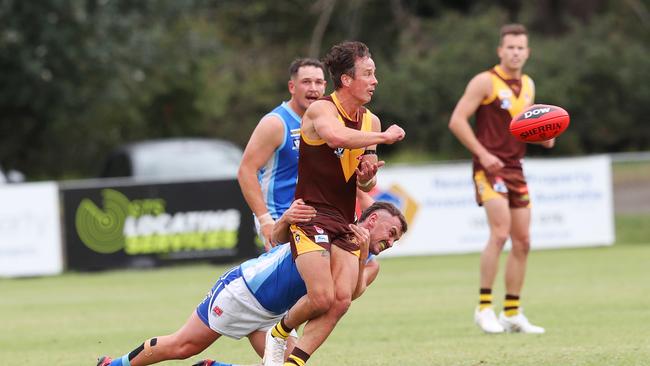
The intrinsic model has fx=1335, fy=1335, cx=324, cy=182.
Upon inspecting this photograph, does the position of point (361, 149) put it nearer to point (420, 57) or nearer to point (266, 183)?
point (266, 183)

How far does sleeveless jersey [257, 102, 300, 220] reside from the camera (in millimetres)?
9000

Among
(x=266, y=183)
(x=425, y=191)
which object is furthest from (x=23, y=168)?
(x=266, y=183)

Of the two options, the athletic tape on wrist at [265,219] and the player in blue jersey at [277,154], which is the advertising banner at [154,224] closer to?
the player in blue jersey at [277,154]

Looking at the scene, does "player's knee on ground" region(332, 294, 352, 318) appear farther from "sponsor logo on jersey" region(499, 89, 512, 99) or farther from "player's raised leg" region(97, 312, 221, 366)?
"sponsor logo on jersey" region(499, 89, 512, 99)

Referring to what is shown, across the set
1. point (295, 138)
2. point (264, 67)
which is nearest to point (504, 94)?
point (295, 138)

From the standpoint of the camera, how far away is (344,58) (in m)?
7.79

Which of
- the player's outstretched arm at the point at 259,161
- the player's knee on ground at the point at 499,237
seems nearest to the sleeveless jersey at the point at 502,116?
the player's knee on ground at the point at 499,237

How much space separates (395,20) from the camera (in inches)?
1276

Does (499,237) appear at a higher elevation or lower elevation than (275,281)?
lower

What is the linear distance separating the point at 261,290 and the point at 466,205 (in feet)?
39.1

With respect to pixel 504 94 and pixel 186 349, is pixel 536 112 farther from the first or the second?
pixel 186 349

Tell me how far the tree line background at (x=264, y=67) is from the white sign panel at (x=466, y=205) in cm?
750

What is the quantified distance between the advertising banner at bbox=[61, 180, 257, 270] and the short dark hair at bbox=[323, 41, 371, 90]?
37.1 ft

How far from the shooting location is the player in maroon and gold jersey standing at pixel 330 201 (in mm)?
7633
